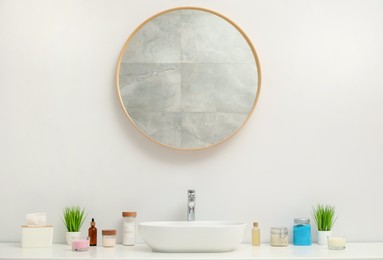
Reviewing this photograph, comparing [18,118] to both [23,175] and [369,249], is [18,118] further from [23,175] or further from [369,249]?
[369,249]

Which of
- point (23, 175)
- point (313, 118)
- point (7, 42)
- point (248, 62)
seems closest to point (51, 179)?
point (23, 175)

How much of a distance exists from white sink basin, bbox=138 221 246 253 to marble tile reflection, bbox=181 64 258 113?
2.32 ft

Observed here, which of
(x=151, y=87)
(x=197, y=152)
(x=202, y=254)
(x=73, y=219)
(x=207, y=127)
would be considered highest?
(x=151, y=87)

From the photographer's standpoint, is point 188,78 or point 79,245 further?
point 188,78

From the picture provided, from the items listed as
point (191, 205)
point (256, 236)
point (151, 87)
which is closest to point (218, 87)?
point (151, 87)

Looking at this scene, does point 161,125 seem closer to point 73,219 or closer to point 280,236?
point 73,219

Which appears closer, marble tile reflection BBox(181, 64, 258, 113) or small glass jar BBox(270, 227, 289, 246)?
small glass jar BBox(270, 227, 289, 246)

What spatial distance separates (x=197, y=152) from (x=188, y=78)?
0.37 metres

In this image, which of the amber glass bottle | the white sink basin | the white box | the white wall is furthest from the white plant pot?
the white box

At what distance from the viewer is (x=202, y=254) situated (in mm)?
2379

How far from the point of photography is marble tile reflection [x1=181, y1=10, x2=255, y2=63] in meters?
2.91

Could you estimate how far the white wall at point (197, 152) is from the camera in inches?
113

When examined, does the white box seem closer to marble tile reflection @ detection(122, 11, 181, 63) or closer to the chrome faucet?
the chrome faucet

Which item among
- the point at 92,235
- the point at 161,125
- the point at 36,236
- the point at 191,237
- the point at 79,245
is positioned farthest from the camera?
the point at 161,125
